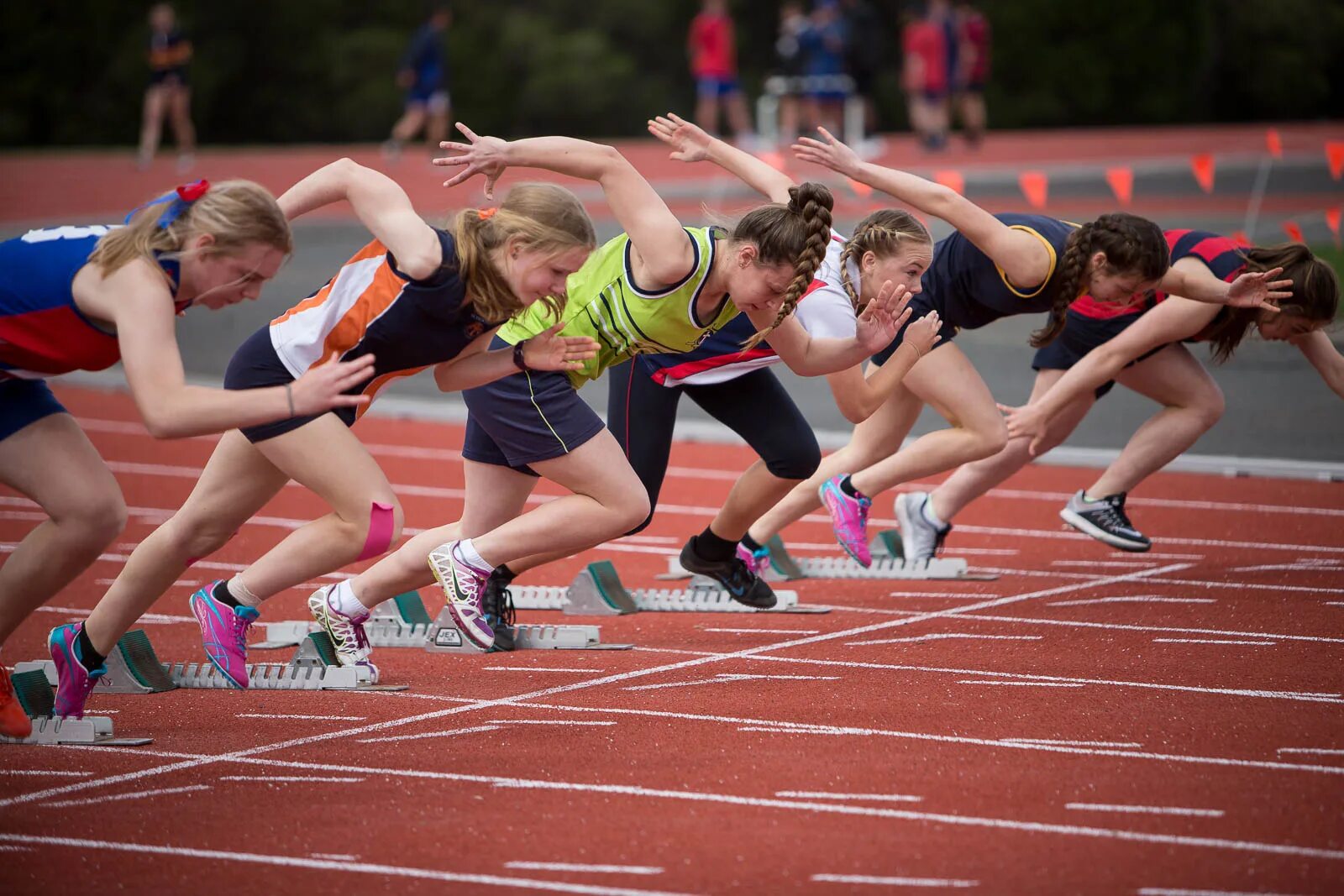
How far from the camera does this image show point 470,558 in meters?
5.41

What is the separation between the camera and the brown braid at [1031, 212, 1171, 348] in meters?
6.08

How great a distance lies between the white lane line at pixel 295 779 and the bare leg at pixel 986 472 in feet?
12.4

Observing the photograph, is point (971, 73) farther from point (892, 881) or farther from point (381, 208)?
point (892, 881)

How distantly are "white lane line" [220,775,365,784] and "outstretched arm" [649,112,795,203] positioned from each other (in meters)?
2.58

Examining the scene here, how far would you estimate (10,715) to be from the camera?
15.6 ft

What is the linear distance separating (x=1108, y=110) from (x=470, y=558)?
33.8 metres

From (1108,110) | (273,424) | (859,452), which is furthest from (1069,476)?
(1108,110)

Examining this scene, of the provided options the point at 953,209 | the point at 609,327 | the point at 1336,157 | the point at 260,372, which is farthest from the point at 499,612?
the point at 1336,157

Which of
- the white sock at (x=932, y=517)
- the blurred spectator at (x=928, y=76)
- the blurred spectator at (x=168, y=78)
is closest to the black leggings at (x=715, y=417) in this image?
the white sock at (x=932, y=517)

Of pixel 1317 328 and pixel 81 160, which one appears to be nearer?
pixel 1317 328

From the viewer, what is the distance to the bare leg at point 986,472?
7.46m

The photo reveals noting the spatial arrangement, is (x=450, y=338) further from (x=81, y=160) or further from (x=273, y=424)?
(x=81, y=160)

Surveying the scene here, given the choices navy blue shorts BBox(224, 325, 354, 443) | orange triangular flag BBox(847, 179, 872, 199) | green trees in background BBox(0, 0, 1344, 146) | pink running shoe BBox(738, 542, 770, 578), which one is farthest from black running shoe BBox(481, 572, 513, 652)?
green trees in background BBox(0, 0, 1344, 146)

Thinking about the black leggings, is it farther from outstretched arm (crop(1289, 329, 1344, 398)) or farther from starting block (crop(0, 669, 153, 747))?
outstretched arm (crop(1289, 329, 1344, 398))
